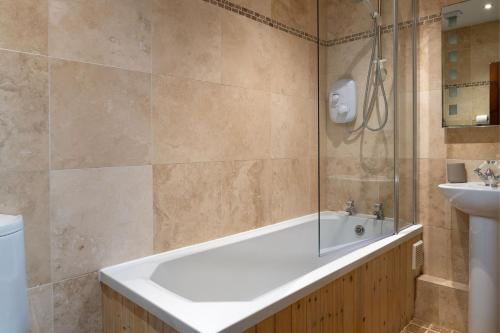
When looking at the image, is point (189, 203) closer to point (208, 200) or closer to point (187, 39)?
point (208, 200)

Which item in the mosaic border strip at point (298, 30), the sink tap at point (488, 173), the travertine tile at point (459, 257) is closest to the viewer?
the mosaic border strip at point (298, 30)

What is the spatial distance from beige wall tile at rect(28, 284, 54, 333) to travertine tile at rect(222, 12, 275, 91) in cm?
140

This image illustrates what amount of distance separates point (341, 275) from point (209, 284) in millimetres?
709

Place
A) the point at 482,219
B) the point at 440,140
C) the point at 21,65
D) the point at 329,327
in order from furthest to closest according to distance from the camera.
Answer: the point at 440,140 < the point at 482,219 < the point at 329,327 < the point at 21,65

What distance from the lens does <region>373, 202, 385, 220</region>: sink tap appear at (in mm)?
2105

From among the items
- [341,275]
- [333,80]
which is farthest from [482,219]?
[333,80]

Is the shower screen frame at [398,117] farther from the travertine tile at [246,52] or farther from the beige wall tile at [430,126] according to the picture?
the travertine tile at [246,52]

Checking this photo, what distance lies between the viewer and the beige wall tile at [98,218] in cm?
142

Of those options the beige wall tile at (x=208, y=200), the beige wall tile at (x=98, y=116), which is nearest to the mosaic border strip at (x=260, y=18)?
the beige wall tile at (x=98, y=116)

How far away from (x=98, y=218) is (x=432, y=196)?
2.16m

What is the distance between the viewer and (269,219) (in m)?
2.38

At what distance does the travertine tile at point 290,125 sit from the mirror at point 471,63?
957 mm

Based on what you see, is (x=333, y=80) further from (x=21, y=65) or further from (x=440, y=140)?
(x=21, y=65)

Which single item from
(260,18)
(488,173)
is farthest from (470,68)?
(260,18)
